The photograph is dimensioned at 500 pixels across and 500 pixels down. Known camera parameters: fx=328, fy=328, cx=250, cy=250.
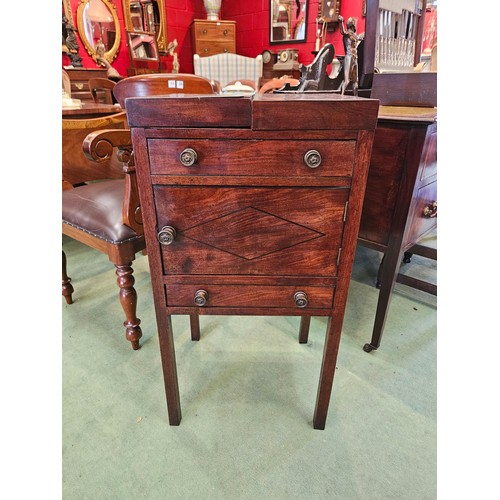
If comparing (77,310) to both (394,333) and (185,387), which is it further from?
(394,333)

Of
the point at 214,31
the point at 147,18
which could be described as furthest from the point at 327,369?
the point at 147,18

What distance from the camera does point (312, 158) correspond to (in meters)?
0.65

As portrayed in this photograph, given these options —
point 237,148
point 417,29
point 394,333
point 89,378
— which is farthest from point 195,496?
point 417,29

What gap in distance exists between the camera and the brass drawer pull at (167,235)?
0.72 metres

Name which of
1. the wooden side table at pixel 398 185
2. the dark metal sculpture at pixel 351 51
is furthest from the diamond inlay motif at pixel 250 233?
the dark metal sculpture at pixel 351 51

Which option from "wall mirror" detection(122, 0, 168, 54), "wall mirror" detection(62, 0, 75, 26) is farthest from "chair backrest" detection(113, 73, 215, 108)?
"wall mirror" detection(122, 0, 168, 54)

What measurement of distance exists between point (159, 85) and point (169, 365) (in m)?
0.98

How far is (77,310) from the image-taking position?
156cm

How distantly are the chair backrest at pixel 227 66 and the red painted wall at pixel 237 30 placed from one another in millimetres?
486

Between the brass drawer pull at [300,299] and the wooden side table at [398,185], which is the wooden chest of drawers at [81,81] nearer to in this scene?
the wooden side table at [398,185]

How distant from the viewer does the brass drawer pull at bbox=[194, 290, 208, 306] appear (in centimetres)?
81

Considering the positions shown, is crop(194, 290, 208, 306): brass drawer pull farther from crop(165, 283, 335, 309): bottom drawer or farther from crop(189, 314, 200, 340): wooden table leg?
crop(189, 314, 200, 340): wooden table leg

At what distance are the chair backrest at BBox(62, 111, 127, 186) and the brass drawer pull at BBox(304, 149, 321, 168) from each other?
4.20 feet

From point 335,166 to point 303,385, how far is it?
2.67 feet
